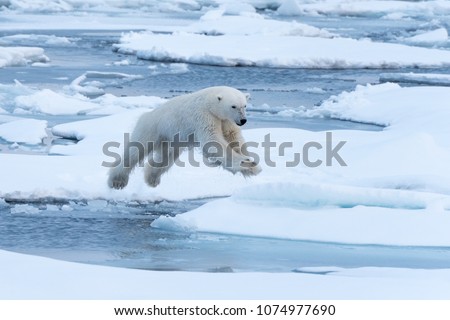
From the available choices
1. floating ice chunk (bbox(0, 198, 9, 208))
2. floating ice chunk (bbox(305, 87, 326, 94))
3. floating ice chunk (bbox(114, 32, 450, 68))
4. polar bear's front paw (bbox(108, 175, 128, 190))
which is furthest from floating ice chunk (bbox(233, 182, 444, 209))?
floating ice chunk (bbox(114, 32, 450, 68))

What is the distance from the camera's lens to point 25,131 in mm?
9453

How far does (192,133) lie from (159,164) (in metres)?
0.62

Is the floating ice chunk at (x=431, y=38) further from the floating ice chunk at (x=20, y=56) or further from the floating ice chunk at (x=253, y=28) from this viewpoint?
the floating ice chunk at (x=20, y=56)

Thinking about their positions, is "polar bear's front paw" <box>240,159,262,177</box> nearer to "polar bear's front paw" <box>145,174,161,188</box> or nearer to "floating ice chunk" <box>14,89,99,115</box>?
"polar bear's front paw" <box>145,174,161,188</box>

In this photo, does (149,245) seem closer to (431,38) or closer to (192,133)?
(192,133)

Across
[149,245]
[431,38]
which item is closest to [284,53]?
[431,38]

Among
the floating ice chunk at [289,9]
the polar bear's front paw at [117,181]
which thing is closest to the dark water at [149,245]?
the polar bear's front paw at [117,181]

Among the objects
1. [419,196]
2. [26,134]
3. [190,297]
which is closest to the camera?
[190,297]

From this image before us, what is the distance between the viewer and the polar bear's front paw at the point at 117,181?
6945 millimetres

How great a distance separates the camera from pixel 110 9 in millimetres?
30547
